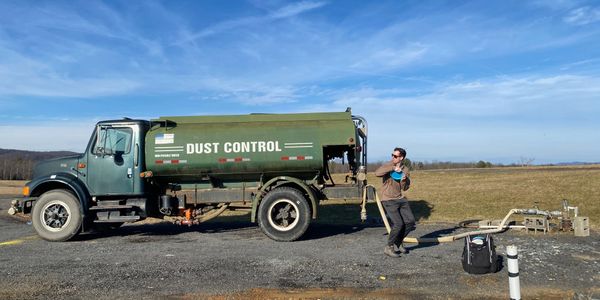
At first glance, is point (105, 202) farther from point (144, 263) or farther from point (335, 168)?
point (335, 168)

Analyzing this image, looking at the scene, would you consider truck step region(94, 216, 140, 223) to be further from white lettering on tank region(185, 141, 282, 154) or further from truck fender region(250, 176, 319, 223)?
truck fender region(250, 176, 319, 223)

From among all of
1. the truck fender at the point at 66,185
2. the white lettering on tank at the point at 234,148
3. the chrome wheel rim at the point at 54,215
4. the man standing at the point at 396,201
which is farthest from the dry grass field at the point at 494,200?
the chrome wheel rim at the point at 54,215

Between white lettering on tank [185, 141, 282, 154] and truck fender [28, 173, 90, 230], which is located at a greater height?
→ white lettering on tank [185, 141, 282, 154]

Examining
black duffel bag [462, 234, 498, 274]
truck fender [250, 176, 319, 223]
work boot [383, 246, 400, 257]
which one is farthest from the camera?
truck fender [250, 176, 319, 223]

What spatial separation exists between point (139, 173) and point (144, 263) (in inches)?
122

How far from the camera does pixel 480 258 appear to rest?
22.4 ft

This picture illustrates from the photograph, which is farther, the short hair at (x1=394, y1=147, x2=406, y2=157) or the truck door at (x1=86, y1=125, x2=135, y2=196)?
the truck door at (x1=86, y1=125, x2=135, y2=196)

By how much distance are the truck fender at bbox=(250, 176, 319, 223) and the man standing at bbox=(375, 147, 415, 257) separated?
219 cm

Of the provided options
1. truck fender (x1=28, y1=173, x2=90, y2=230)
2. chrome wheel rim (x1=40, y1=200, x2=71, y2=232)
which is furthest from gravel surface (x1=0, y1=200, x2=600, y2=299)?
truck fender (x1=28, y1=173, x2=90, y2=230)

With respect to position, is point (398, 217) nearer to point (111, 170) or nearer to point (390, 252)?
point (390, 252)

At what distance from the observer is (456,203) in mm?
16500

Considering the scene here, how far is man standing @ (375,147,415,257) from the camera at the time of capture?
8.24m

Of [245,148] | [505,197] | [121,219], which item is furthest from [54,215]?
[505,197]

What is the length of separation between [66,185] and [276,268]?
6125 millimetres
